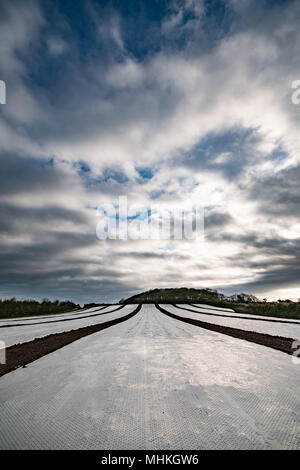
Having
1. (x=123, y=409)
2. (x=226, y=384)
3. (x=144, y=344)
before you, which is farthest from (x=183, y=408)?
(x=144, y=344)

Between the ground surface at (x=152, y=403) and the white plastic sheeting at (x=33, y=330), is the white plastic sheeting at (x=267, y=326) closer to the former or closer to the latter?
the ground surface at (x=152, y=403)

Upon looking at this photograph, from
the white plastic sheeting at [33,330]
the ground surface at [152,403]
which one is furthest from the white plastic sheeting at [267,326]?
the white plastic sheeting at [33,330]

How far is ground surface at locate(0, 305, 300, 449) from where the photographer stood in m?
2.43

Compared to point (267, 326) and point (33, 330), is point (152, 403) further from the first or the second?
point (267, 326)

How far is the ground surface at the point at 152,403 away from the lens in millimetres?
2432

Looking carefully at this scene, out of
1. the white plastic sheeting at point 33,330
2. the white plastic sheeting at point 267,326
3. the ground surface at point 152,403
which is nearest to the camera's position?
the ground surface at point 152,403

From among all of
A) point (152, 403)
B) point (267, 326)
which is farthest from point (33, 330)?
point (267, 326)

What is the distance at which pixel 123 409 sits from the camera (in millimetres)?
3029

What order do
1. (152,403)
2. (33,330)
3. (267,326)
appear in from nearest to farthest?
(152,403) < (33,330) < (267,326)

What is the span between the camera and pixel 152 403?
3199mm

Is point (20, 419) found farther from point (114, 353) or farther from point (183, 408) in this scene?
point (114, 353)

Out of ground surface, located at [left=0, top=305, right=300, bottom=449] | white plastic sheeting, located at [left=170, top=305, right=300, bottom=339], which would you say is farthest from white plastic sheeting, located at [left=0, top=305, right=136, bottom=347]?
white plastic sheeting, located at [left=170, top=305, right=300, bottom=339]
